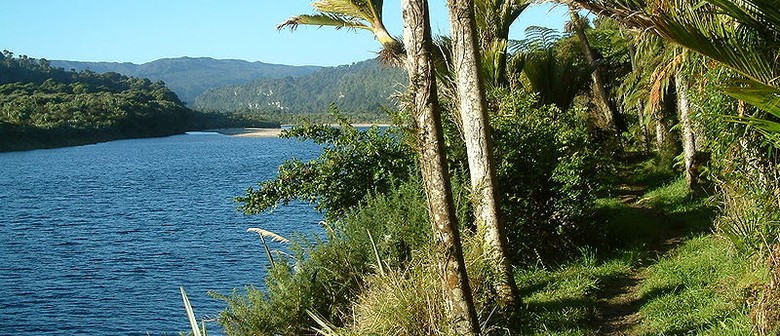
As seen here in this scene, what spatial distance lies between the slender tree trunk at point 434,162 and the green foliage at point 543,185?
4.10m

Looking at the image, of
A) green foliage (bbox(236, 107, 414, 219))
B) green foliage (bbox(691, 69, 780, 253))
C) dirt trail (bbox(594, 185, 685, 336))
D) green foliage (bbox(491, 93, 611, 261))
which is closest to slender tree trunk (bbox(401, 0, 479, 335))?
dirt trail (bbox(594, 185, 685, 336))

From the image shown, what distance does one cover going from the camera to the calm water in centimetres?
1795

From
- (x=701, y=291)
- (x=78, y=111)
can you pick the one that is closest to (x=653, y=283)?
(x=701, y=291)

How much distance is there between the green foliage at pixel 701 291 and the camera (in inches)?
237

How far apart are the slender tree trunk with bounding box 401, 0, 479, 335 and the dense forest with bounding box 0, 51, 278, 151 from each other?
8428 centimetres

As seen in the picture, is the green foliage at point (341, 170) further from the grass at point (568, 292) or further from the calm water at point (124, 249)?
the grass at point (568, 292)

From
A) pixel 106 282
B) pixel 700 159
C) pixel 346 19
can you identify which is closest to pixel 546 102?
pixel 700 159

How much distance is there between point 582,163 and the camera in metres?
9.98

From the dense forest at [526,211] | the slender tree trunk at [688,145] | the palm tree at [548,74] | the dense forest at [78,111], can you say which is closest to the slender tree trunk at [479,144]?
the dense forest at [526,211]

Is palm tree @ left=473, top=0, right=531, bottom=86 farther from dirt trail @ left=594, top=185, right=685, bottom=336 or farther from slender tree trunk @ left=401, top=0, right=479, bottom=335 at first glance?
slender tree trunk @ left=401, top=0, right=479, bottom=335

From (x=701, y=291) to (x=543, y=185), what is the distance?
10.8 ft

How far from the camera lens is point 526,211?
10.0m

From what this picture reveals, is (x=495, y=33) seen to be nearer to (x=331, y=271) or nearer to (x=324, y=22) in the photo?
(x=324, y=22)

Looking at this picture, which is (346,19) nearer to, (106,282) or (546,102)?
(546,102)
